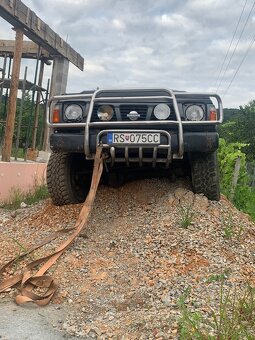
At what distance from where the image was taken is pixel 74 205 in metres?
4.63

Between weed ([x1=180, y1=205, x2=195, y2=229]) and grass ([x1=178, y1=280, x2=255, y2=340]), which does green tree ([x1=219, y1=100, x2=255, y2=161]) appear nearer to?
weed ([x1=180, y1=205, x2=195, y2=229])

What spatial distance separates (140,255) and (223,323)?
129 cm

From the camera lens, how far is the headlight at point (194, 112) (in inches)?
159

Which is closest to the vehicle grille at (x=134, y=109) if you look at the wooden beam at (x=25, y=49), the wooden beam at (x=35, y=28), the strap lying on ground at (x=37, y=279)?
the strap lying on ground at (x=37, y=279)

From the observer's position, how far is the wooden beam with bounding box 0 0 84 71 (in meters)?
6.44

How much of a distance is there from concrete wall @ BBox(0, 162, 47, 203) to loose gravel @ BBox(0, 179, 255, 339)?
4.75ft

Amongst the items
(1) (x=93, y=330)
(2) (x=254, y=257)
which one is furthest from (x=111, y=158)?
(1) (x=93, y=330)

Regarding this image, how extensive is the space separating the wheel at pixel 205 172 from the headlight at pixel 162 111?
56cm

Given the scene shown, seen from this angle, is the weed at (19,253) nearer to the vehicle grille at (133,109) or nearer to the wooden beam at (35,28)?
the vehicle grille at (133,109)

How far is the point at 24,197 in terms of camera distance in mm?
6270

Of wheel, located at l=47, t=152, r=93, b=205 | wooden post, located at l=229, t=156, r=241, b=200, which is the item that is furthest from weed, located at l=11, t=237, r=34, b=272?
wooden post, located at l=229, t=156, r=241, b=200

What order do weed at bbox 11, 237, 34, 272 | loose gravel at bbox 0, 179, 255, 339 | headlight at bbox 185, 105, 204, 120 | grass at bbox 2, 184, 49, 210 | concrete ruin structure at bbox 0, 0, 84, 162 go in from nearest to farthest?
loose gravel at bbox 0, 179, 255, 339, weed at bbox 11, 237, 34, 272, headlight at bbox 185, 105, 204, 120, grass at bbox 2, 184, 49, 210, concrete ruin structure at bbox 0, 0, 84, 162

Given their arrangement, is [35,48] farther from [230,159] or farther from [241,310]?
[241,310]

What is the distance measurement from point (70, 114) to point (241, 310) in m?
2.44
